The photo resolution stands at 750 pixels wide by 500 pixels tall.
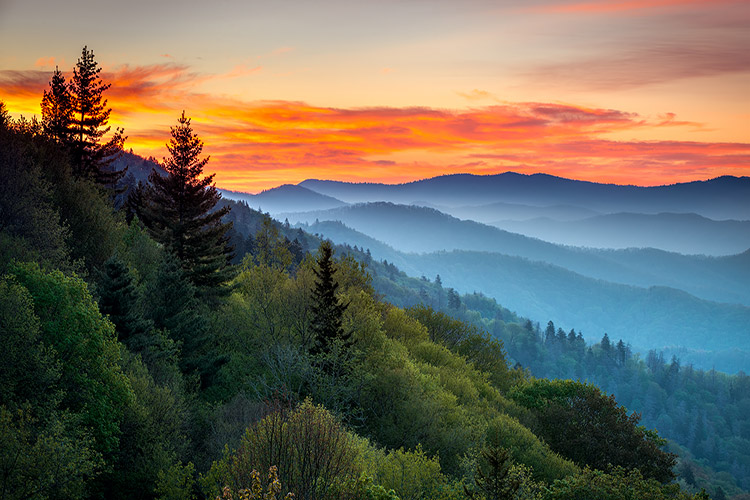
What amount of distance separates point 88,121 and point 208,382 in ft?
93.1

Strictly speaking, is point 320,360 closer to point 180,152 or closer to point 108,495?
point 108,495

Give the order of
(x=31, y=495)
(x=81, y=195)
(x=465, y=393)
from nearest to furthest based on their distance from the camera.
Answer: (x=31, y=495)
(x=81, y=195)
(x=465, y=393)

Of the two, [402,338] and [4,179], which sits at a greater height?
[4,179]

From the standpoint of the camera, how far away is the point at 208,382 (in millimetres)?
35031

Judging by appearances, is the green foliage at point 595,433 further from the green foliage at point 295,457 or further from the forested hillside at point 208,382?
the green foliage at point 295,457

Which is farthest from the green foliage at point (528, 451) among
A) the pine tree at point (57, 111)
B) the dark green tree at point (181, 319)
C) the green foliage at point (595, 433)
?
the pine tree at point (57, 111)

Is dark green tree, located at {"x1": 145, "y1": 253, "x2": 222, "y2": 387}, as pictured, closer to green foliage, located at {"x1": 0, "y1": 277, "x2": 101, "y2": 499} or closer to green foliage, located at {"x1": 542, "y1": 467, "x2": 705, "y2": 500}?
green foliage, located at {"x1": 0, "y1": 277, "x2": 101, "y2": 499}

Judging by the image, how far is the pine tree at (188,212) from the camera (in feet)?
146

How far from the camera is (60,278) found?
25.6 metres

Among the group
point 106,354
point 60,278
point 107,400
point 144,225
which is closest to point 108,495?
point 107,400

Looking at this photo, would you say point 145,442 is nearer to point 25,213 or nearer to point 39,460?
point 39,460

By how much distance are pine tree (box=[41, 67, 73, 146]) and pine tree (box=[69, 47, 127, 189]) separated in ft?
1.32

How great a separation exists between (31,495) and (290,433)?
335 inches

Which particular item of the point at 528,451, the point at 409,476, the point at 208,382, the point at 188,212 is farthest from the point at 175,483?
the point at 188,212
